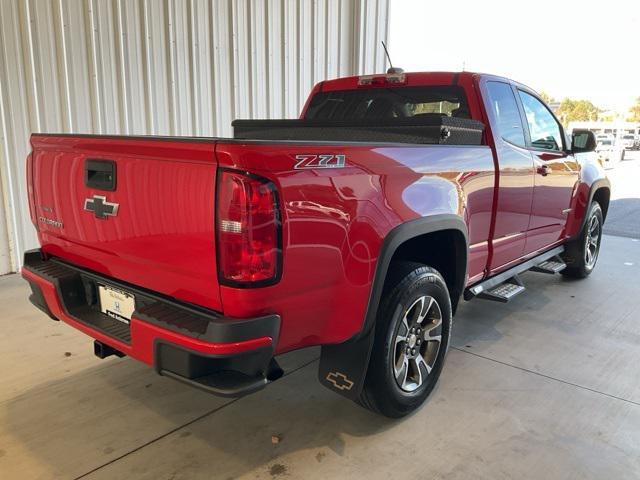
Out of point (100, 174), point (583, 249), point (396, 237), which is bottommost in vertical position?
point (583, 249)

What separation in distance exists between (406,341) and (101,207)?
5.26 ft

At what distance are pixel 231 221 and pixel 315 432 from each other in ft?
4.37

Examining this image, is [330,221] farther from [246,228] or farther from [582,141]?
[582,141]

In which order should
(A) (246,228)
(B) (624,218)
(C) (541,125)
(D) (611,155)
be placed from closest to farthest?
(A) (246,228) < (C) (541,125) < (B) (624,218) < (D) (611,155)

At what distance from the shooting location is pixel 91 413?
8.84 feet

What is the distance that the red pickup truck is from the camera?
70.9 inches

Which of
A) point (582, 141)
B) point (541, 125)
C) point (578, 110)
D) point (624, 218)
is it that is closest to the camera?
point (541, 125)

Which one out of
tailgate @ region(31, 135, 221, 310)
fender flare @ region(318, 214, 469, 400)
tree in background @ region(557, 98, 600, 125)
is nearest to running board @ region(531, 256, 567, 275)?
fender flare @ region(318, 214, 469, 400)

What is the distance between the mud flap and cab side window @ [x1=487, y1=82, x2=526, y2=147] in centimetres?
193

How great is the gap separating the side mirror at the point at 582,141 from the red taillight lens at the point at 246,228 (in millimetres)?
3922

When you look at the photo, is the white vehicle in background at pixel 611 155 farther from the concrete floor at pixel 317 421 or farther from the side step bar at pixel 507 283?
the concrete floor at pixel 317 421

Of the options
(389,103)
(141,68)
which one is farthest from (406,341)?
(141,68)

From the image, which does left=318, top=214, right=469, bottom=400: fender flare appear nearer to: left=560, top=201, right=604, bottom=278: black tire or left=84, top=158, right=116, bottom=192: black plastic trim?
left=84, top=158, right=116, bottom=192: black plastic trim

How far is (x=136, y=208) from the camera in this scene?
2049 mm
